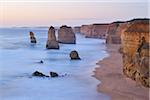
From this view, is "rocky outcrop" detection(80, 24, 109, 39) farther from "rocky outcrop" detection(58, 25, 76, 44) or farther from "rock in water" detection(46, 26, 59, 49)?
"rock in water" detection(46, 26, 59, 49)

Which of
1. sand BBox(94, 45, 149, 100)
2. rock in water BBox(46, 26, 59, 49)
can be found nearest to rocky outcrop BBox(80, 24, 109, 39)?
rock in water BBox(46, 26, 59, 49)

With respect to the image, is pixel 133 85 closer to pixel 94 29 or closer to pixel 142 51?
pixel 142 51

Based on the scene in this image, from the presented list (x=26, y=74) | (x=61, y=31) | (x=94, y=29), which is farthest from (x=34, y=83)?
(x=94, y=29)

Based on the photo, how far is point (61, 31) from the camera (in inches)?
2977

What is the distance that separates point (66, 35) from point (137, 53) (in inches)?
2186

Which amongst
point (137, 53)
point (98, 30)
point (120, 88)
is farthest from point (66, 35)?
point (120, 88)

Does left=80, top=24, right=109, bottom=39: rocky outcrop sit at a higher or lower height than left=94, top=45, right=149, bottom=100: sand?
higher

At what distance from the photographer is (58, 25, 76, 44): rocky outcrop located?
74856 millimetres

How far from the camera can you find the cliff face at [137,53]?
21.2 metres

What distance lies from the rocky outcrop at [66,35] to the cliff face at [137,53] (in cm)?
4904

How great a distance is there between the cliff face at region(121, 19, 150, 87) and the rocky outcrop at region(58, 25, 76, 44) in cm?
4904

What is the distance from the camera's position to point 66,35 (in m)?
77.8

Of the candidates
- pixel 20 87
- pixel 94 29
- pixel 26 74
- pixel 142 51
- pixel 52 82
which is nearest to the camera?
pixel 142 51

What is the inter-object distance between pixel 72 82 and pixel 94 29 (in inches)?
3725
